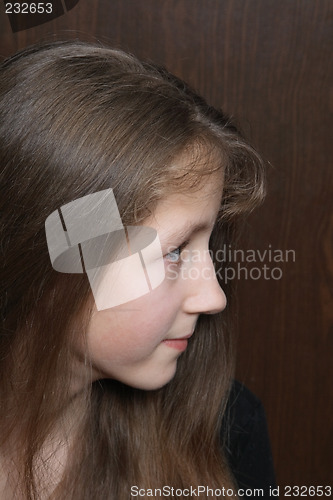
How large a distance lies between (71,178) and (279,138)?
38 cm

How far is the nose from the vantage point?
58 centimetres

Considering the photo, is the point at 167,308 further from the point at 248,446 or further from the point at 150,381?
the point at 248,446

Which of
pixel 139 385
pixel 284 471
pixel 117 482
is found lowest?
pixel 284 471

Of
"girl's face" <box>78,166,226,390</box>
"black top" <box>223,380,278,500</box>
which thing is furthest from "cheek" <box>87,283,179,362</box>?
"black top" <box>223,380,278,500</box>

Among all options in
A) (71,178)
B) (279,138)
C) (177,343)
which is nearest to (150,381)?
(177,343)

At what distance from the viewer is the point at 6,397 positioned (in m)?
0.58

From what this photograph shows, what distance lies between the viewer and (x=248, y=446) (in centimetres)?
78

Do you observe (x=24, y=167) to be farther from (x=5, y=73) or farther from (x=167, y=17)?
(x=167, y=17)

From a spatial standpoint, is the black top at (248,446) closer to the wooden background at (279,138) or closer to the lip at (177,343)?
the wooden background at (279,138)

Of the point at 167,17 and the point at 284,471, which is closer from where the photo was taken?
the point at 167,17

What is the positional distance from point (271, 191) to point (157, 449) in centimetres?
34

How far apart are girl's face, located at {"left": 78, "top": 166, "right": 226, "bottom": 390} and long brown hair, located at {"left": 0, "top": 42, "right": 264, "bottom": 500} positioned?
2 cm

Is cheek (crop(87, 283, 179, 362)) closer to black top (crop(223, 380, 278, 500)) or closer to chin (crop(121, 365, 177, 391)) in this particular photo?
chin (crop(121, 365, 177, 391))

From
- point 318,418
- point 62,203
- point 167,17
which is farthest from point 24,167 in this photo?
point 318,418
